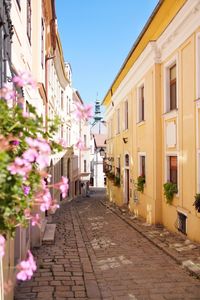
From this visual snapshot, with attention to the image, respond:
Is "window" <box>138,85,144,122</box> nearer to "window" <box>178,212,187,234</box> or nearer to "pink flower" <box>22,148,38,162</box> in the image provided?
"window" <box>178,212,187,234</box>

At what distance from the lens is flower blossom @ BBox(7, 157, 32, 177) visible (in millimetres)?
1945

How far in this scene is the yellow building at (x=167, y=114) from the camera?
961 centimetres

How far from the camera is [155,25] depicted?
1255 centimetres

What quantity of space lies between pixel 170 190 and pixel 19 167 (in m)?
9.76

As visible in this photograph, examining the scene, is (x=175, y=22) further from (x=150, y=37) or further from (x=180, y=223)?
(x=180, y=223)

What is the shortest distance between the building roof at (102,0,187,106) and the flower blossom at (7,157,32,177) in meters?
9.03

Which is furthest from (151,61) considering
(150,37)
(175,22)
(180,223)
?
(180,223)

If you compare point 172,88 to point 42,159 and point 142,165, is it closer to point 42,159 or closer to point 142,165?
point 142,165

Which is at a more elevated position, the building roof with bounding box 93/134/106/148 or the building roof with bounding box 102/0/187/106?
the building roof with bounding box 102/0/187/106

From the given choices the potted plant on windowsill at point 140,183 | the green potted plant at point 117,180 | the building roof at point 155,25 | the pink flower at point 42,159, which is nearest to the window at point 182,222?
the potted plant on windowsill at point 140,183

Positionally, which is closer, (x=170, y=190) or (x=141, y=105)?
(x=170, y=190)

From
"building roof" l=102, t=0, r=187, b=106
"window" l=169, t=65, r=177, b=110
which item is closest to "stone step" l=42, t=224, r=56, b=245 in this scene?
"window" l=169, t=65, r=177, b=110

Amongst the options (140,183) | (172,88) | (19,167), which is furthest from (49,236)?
(19,167)

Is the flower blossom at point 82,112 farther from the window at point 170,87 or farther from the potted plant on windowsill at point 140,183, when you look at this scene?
the potted plant on windowsill at point 140,183
